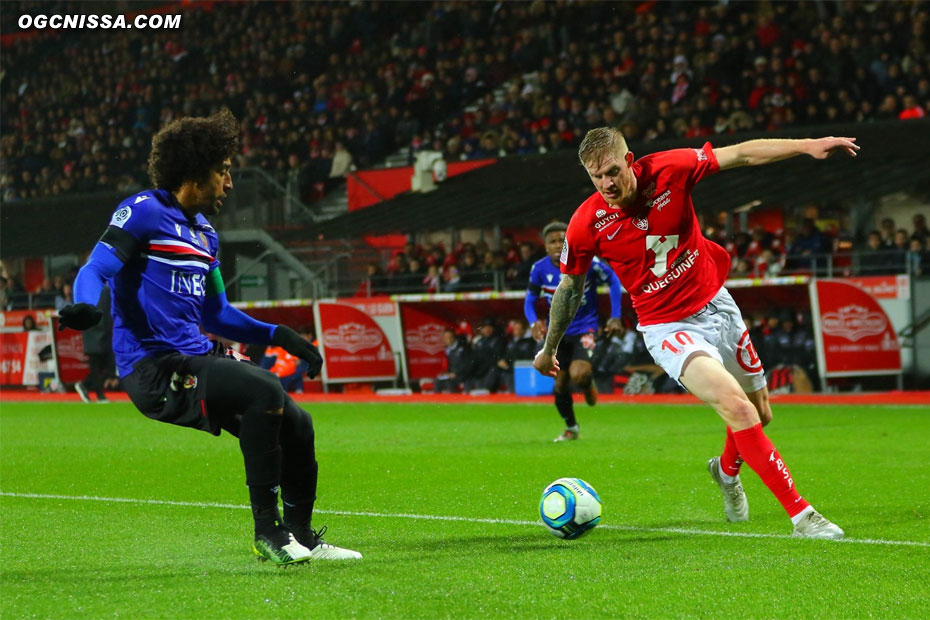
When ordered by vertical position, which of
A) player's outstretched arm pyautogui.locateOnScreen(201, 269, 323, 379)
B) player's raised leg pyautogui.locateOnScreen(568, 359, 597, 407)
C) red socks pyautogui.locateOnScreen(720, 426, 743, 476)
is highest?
player's outstretched arm pyautogui.locateOnScreen(201, 269, 323, 379)

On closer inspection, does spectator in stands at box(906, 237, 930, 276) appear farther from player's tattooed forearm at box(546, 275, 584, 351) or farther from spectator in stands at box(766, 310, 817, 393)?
player's tattooed forearm at box(546, 275, 584, 351)

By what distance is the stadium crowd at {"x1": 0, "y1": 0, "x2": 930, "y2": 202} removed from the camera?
23.4 m

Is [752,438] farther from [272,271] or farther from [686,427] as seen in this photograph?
[272,271]

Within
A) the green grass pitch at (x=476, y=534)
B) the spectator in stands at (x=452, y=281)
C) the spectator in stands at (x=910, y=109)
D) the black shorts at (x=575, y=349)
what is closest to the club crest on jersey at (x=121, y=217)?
the green grass pitch at (x=476, y=534)

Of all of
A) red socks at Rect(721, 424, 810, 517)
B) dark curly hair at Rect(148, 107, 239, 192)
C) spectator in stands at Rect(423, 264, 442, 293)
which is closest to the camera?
dark curly hair at Rect(148, 107, 239, 192)

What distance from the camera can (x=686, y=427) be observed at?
14.3 metres

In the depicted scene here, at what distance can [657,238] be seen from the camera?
6668mm

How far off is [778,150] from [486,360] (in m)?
16.4

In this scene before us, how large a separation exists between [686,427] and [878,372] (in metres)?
5.91

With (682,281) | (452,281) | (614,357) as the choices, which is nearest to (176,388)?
(682,281)

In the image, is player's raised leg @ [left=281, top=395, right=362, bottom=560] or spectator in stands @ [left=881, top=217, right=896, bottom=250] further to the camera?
spectator in stands @ [left=881, top=217, right=896, bottom=250]

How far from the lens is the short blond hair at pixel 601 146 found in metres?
6.41

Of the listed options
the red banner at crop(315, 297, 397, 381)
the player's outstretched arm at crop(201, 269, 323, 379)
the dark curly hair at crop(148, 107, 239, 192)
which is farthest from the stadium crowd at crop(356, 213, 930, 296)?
the dark curly hair at crop(148, 107, 239, 192)

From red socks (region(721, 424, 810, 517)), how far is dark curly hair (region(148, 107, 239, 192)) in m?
2.96
